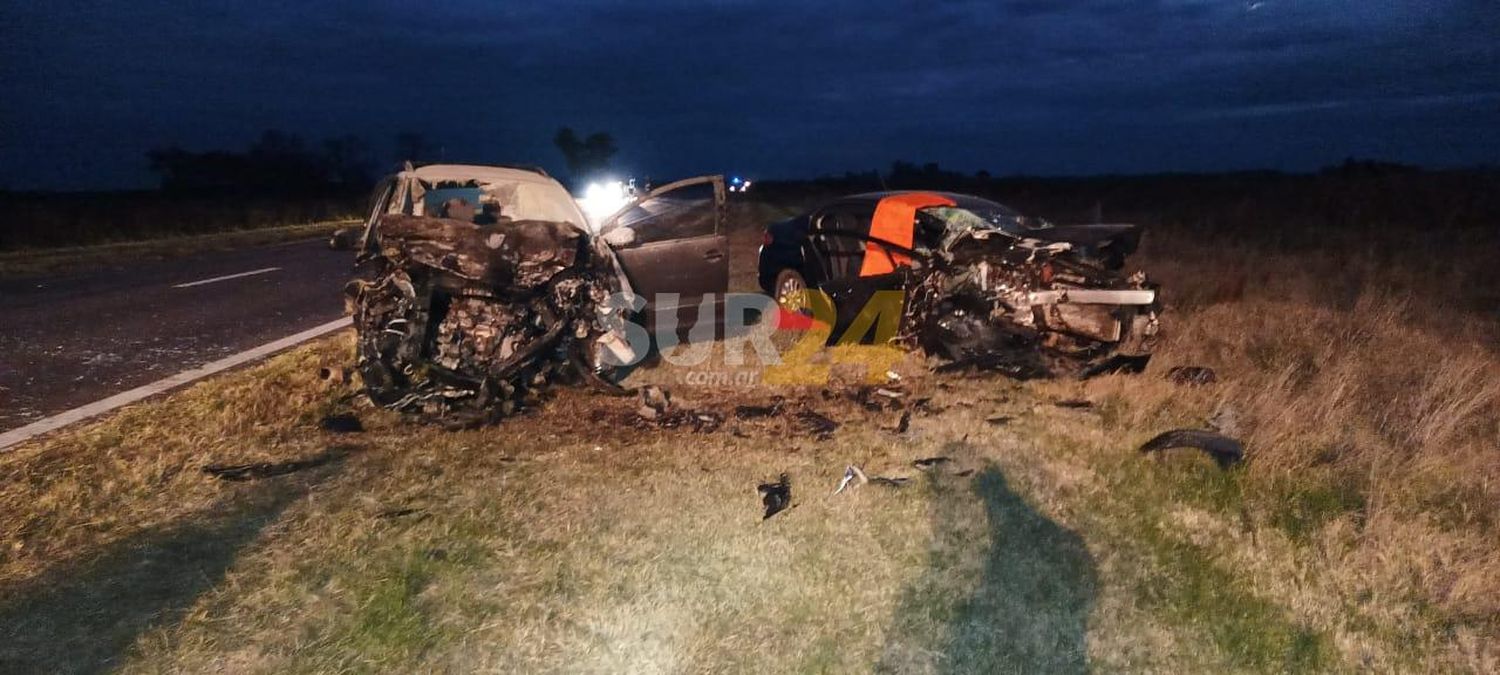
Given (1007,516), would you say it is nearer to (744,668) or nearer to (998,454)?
(998,454)

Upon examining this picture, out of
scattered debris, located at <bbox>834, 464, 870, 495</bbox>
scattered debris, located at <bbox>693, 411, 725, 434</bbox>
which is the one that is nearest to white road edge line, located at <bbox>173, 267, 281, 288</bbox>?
scattered debris, located at <bbox>693, 411, 725, 434</bbox>

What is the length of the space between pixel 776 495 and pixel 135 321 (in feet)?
25.3

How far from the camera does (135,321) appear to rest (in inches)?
340

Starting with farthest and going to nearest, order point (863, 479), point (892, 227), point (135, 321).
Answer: point (135, 321) < point (892, 227) < point (863, 479)

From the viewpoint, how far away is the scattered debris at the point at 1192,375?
21.0ft

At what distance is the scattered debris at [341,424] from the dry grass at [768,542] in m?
0.15

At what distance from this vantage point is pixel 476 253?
5449 millimetres

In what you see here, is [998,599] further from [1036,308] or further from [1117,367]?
[1117,367]

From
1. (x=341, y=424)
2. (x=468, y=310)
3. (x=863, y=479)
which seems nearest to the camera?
(x=863, y=479)

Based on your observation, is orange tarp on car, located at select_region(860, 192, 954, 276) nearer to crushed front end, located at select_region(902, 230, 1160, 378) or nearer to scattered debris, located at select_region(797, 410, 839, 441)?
crushed front end, located at select_region(902, 230, 1160, 378)

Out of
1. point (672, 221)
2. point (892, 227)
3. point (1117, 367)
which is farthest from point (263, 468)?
point (1117, 367)

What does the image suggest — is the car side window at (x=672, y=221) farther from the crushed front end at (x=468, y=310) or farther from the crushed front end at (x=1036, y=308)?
the crushed front end at (x=1036, y=308)

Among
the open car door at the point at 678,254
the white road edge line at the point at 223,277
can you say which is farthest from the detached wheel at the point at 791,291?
the white road edge line at the point at 223,277

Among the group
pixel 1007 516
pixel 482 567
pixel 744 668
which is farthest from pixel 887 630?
pixel 482 567
